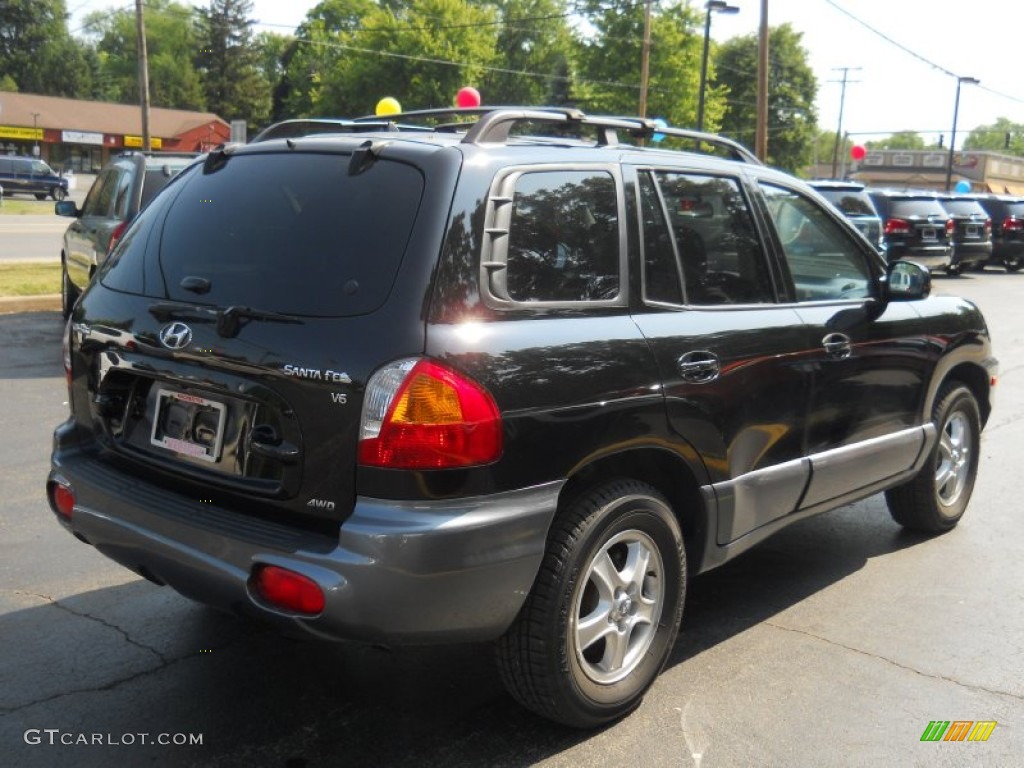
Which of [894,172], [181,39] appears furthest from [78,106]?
[894,172]

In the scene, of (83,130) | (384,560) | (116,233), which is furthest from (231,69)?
(384,560)

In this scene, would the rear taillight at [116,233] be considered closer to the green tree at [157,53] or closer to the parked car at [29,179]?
the parked car at [29,179]

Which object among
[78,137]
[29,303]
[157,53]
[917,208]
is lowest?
[29,303]

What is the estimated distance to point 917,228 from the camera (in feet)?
71.8

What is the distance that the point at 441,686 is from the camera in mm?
3615

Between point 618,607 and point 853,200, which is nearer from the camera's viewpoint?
point 618,607

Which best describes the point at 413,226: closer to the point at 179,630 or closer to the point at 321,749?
the point at 321,749

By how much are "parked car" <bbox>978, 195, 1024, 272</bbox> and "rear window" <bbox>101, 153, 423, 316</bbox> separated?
26763 millimetres

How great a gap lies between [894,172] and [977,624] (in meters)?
96.6

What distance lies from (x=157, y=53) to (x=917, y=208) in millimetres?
111730

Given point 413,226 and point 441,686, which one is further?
point 441,686

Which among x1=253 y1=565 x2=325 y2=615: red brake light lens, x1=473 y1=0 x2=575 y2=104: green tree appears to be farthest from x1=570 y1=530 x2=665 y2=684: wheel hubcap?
x1=473 y1=0 x2=575 y2=104: green tree

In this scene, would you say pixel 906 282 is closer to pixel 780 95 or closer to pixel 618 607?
pixel 618 607

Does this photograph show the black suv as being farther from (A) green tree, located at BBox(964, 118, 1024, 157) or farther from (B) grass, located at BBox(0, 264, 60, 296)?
(A) green tree, located at BBox(964, 118, 1024, 157)
